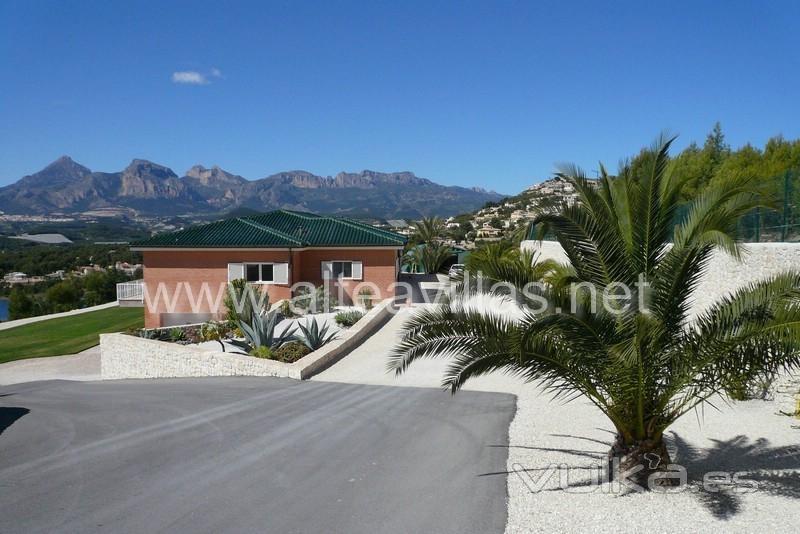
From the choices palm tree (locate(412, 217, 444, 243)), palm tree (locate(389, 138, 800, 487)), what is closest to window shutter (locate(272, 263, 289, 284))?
palm tree (locate(389, 138, 800, 487))

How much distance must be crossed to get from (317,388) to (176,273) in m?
17.1

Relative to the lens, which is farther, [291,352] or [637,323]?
[291,352]

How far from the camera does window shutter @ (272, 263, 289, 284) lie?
1096 inches

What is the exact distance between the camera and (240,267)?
2820 cm

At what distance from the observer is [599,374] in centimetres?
718

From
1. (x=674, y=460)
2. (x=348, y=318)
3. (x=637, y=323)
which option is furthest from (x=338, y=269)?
(x=637, y=323)

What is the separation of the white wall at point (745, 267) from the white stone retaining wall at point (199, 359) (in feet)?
21.0

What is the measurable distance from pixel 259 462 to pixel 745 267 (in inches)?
386

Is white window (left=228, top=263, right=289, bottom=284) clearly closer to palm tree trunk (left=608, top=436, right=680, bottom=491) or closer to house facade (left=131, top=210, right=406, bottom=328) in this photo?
Answer: house facade (left=131, top=210, right=406, bottom=328)

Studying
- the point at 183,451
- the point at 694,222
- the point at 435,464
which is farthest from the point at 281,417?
the point at 694,222

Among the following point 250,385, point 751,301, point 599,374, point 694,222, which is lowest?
point 250,385

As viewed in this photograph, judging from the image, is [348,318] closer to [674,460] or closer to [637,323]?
[674,460]

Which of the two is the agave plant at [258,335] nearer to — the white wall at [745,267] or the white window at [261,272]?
Answer: the white wall at [745,267]

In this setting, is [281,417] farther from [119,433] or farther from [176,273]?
[176,273]
